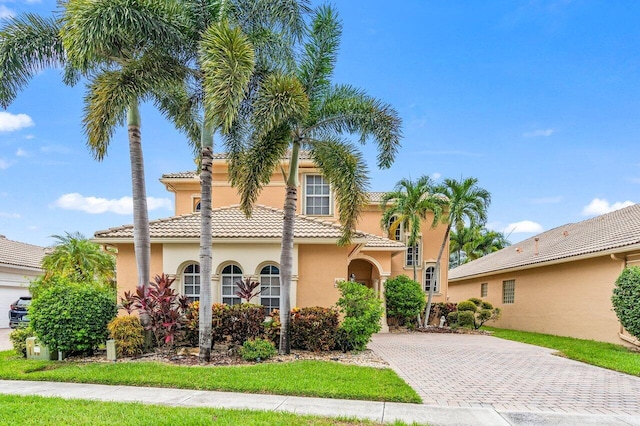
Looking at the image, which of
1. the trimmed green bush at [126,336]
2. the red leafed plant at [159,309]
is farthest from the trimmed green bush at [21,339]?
the red leafed plant at [159,309]

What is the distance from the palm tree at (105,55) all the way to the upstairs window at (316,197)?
8.77m

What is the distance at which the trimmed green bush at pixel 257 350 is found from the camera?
9.34m

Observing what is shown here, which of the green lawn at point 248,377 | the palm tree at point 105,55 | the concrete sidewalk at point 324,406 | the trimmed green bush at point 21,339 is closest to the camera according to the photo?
the concrete sidewalk at point 324,406

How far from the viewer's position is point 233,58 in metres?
7.90

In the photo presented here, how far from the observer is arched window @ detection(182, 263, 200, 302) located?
1288 cm

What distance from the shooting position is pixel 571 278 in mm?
16047

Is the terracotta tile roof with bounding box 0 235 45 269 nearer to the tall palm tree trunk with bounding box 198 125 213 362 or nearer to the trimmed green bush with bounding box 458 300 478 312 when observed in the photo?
the tall palm tree trunk with bounding box 198 125 213 362

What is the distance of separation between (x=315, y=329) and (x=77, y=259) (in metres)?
12.2

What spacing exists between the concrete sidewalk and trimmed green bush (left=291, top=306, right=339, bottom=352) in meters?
3.97

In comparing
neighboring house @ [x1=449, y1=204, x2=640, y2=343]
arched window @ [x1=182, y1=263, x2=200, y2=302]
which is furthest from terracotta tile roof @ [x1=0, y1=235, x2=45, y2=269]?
neighboring house @ [x1=449, y1=204, x2=640, y2=343]

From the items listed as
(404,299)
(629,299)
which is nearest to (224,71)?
(629,299)

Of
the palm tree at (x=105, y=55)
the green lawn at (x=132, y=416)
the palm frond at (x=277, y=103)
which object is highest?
the palm tree at (x=105, y=55)

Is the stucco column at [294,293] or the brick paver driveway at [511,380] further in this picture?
the stucco column at [294,293]

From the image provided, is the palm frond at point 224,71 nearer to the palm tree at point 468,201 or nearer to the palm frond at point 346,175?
the palm frond at point 346,175
